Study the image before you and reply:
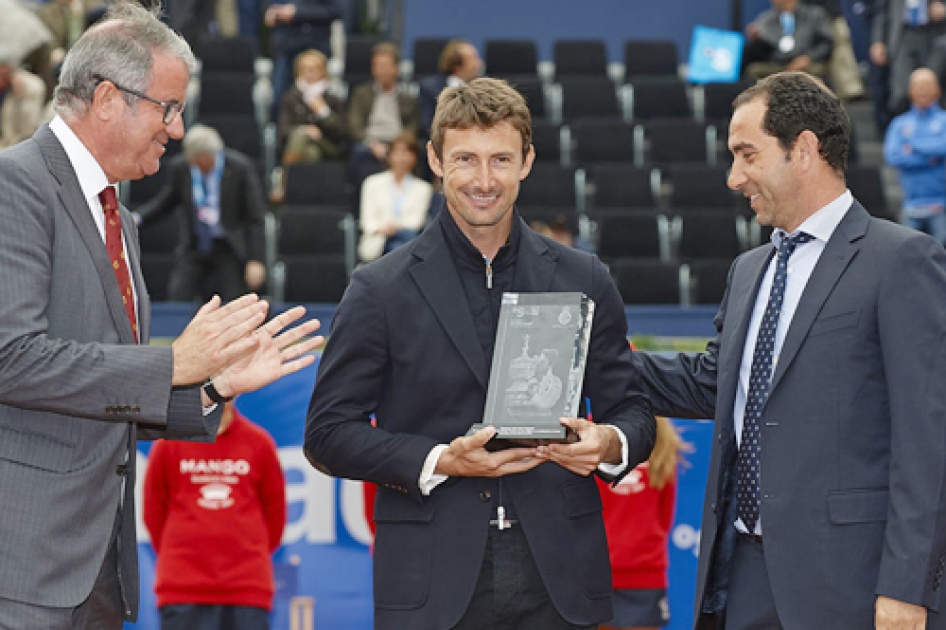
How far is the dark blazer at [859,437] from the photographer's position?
3359mm

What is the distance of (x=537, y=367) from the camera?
11.2 ft

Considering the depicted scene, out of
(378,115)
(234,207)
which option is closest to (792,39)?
(378,115)

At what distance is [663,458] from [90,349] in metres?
3.51

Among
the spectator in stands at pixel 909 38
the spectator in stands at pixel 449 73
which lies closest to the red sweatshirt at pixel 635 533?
the spectator in stands at pixel 449 73

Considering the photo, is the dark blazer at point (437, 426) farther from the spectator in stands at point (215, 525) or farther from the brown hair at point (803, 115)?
the spectator in stands at point (215, 525)

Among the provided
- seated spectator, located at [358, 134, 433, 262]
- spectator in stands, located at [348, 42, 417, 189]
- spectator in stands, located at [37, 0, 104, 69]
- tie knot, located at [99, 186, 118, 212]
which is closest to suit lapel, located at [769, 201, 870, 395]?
tie knot, located at [99, 186, 118, 212]

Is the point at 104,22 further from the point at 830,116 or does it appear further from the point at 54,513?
the point at 830,116

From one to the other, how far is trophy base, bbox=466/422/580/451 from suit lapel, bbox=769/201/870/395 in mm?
672

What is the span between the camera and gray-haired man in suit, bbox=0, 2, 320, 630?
3.12 metres

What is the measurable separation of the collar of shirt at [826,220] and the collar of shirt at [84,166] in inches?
75.6

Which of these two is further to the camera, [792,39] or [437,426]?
[792,39]

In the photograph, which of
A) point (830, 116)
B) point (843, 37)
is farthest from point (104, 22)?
point (843, 37)

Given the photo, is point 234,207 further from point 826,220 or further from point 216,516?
point 826,220

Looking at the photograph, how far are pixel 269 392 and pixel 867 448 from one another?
387cm
